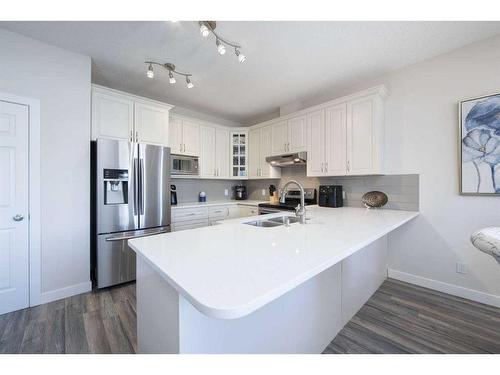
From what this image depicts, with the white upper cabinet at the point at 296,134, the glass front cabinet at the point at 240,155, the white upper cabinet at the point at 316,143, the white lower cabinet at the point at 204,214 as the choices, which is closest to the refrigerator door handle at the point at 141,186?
the white lower cabinet at the point at 204,214

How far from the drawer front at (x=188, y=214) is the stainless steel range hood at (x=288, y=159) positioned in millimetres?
1408

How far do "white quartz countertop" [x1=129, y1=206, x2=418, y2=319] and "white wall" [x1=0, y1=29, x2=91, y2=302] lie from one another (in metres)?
1.62

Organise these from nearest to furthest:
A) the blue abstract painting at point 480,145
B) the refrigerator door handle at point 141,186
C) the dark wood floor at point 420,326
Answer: the dark wood floor at point 420,326, the blue abstract painting at point 480,145, the refrigerator door handle at point 141,186

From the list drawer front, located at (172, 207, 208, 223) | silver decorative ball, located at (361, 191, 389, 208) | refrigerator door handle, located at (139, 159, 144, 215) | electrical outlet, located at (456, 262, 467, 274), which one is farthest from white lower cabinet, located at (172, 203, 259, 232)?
electrical outlet, located at (456, 262, 467, 274)

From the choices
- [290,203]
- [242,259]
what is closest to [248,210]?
[290,203]

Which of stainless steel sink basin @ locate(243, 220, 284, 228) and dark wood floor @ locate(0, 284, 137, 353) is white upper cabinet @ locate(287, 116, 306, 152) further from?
dark wood floor @ locate(0, 284, 137, 353)

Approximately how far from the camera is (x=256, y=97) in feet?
11.2

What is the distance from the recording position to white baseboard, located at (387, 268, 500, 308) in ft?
6.73

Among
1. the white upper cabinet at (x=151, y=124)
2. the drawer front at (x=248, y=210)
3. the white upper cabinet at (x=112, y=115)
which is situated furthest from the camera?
the drawer front at (x=248, y=210)

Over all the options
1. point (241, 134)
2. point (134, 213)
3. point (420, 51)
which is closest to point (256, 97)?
point (241, 134)

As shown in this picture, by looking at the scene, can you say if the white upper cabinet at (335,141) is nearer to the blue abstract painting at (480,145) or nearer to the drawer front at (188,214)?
the blue abstract painting at (480,145)

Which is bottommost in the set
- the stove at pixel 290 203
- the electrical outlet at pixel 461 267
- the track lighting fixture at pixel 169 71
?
the electrical outlet at pixel 461 267

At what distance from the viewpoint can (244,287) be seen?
658mm

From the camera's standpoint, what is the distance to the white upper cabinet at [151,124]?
2.78 metres
